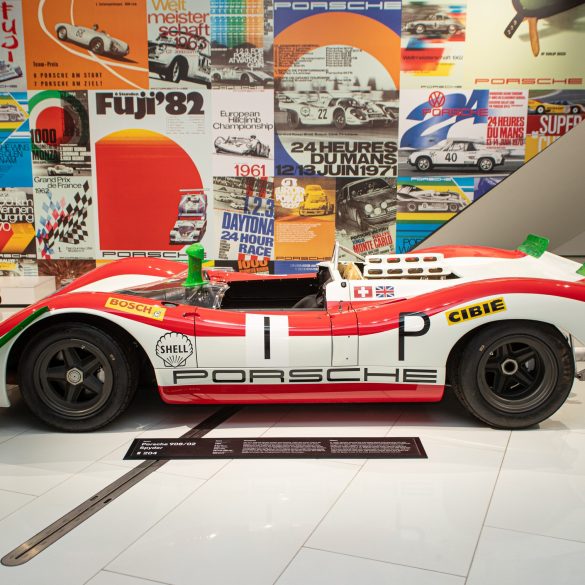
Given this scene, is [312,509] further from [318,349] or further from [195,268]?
[195,268]

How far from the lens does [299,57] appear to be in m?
6.55

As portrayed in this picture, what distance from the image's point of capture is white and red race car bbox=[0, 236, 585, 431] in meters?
3.59

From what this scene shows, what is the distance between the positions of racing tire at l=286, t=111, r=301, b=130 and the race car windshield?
10.2 feet

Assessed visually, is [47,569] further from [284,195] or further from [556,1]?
[556,1]

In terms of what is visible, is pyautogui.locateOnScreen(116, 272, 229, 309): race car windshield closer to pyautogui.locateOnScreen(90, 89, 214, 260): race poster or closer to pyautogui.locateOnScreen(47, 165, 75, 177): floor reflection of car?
pyautogui.locateOnScreen(90, 89, 214, 260): race poster

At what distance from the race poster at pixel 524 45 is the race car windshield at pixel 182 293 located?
393 cm

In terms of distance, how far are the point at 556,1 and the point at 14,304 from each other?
239 inches

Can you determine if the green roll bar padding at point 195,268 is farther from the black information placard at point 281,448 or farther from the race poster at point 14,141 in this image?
the race poster at point 14,141

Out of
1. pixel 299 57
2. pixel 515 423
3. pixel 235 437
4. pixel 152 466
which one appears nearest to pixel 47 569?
pixel 152 466

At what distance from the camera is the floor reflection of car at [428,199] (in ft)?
22.1

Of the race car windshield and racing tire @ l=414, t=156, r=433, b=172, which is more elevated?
racing tire @ l=414, t=156, r=433, b=172

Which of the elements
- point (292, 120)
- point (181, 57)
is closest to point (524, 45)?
point (292, 120)

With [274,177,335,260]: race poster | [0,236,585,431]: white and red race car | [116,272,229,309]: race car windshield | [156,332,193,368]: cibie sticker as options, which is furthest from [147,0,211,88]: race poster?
[156,332,193,368]: cibie sticker

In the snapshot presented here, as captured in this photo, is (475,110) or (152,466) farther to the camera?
(475,110)
